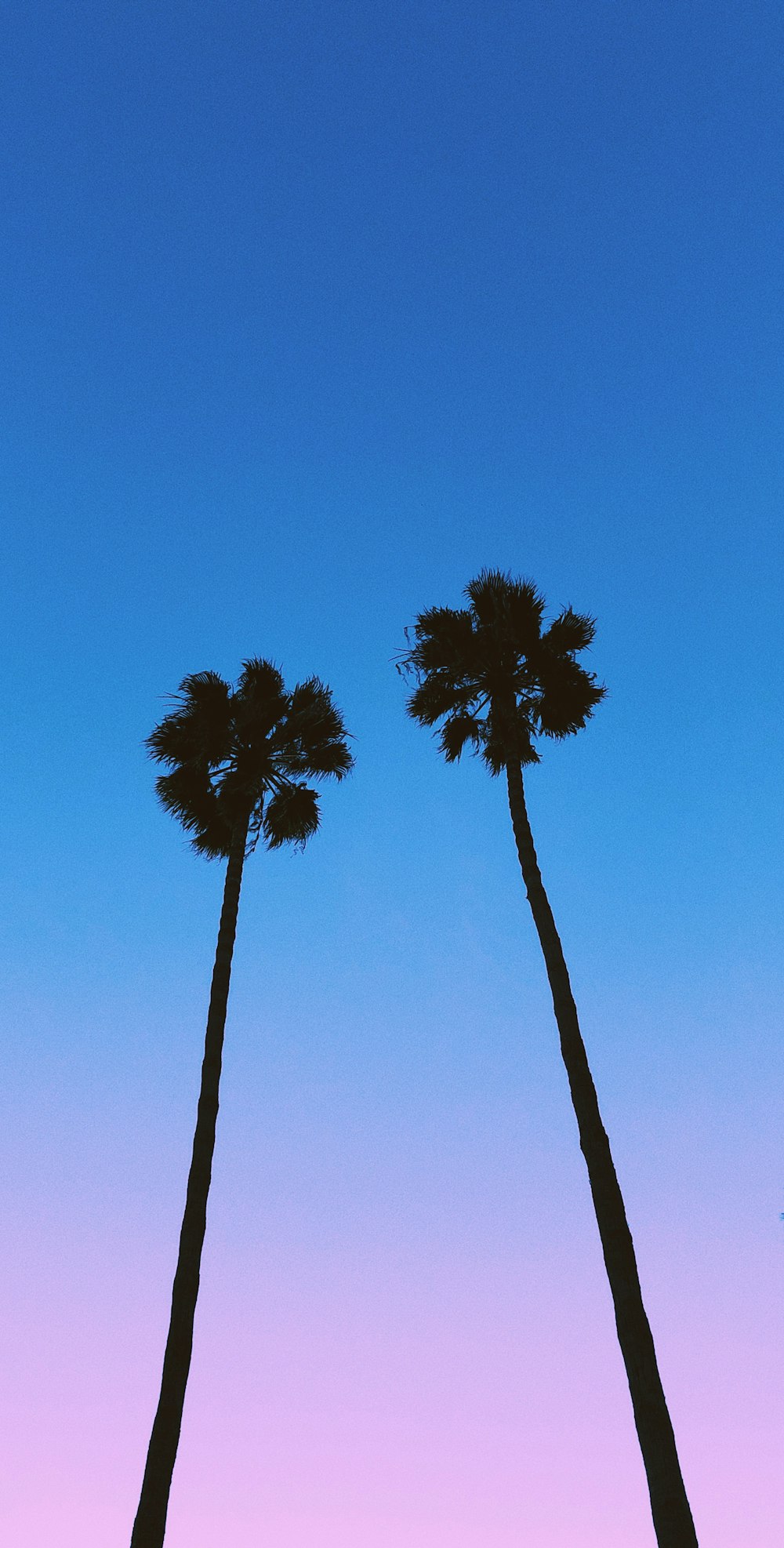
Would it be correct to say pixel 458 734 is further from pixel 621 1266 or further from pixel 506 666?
pixel 621 1266

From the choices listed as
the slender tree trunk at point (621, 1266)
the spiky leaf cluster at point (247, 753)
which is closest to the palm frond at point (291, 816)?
the spiky leaf cluster at point (247, 753)

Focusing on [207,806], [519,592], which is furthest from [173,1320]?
[519,592]

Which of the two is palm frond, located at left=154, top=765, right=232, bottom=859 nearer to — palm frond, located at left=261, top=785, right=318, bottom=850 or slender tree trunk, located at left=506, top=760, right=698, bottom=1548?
palm frond, located at left=261, top=785, right=318, bottom=850

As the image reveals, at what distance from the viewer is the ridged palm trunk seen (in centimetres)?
A: 1146

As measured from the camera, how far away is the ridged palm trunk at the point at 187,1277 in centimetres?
1146

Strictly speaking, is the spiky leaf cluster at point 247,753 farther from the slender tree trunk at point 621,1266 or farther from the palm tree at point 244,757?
the slender tree trunk at point 621,1266

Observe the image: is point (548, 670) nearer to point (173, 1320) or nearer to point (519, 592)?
point (519, 592)

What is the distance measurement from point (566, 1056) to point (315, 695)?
9674 mm

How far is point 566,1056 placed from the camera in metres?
13.7

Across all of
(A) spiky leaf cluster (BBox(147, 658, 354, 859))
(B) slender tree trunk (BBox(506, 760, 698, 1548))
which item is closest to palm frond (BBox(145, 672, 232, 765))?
(A) spiky leaf cluster (BBox(147, 658, 354, 859))

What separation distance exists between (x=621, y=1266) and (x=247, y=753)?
11.5 metres

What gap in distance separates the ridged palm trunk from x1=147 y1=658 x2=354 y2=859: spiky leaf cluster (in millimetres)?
2804

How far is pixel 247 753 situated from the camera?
19.6 m

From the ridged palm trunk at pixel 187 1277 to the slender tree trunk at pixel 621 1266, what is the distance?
204 inches
